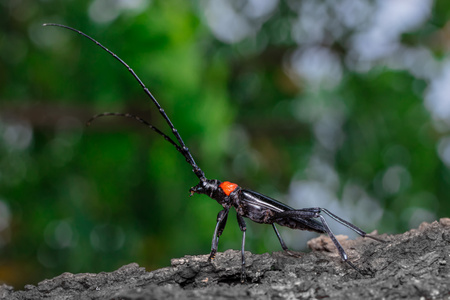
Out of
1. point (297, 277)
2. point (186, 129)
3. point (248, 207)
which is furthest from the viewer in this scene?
point (186, 129)

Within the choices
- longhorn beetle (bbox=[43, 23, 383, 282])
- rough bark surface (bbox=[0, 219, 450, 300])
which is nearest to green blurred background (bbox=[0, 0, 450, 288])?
longhorn beetle (bbox=[43, 23, 383, 282])

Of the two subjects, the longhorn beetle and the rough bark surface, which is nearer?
the rough bark surface

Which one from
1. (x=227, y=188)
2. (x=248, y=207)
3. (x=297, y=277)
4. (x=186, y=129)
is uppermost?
(x=186, y=129)

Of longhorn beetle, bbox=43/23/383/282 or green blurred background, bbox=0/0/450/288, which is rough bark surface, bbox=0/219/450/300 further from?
green blurred background, bbox=0/0/450/288

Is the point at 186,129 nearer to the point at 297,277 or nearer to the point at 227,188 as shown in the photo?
the point at 227,188

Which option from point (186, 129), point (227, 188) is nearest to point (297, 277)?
point (227, 188)

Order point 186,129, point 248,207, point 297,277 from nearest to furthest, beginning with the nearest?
point 297,277, point 248,207, point 186,129

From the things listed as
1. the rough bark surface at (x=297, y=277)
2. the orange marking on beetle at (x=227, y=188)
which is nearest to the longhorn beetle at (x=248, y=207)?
the orange marking on beetle at (x=227, y=188)
